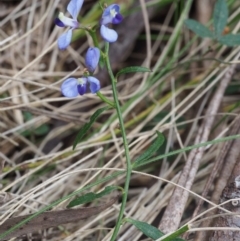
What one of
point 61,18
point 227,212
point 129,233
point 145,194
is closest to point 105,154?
point 145,194

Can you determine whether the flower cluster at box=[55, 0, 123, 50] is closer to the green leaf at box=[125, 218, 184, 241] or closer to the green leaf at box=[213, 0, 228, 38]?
the green leaf at box=[125, 218, 184, 241]

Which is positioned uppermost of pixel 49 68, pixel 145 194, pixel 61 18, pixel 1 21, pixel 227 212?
pixel 61 18

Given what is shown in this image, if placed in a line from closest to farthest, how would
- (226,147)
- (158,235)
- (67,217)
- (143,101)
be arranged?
1. (158,235)
2. (67,217)
3. (226,147)
4. (143,101)

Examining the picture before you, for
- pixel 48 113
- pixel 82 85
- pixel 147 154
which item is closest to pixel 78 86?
pixel 82 85

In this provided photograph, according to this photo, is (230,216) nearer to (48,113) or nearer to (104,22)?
(104,22)

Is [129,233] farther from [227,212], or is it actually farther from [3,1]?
[3,1]

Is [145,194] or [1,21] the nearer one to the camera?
[145,194]
